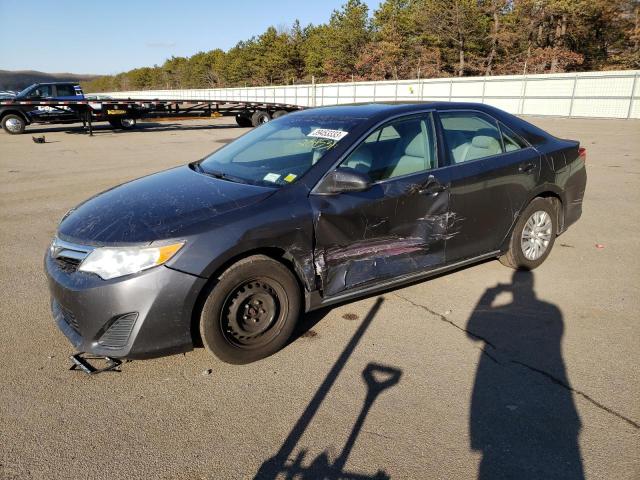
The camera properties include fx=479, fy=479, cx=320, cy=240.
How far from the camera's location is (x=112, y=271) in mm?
2725

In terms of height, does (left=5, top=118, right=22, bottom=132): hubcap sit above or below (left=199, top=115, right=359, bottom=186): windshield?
below

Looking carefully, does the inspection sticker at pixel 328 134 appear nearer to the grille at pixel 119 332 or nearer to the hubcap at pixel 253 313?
A: the hubcap at pixel 253 313

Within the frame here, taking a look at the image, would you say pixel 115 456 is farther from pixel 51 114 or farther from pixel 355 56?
pixel 355 56

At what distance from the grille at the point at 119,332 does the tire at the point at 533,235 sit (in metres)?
3.34

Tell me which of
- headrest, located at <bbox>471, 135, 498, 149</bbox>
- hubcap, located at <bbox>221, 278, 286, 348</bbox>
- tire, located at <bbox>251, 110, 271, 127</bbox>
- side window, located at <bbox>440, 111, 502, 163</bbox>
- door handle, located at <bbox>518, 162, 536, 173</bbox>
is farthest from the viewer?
tire, located at <bbox>251, 110, 271, 127</bbox>

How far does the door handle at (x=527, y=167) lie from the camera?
4305mm

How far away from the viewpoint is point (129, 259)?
8.94 feet

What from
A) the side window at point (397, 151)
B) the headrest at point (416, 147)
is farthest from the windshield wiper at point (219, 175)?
the headrest at point (416, 147)

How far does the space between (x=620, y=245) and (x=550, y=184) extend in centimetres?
158

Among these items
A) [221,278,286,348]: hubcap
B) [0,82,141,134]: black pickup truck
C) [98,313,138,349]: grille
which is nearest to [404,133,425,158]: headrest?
[221,278,286,348]: hubcap

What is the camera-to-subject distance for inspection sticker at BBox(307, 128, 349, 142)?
354 cm

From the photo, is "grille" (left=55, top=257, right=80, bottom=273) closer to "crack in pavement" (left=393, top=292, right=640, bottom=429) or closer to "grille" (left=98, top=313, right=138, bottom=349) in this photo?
"grille" (left=98, top=313, right=138, bottom=349)

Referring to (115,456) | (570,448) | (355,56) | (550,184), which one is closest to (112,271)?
(115,456)

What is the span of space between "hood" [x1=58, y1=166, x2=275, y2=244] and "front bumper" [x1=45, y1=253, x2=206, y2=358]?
24 centimetres
